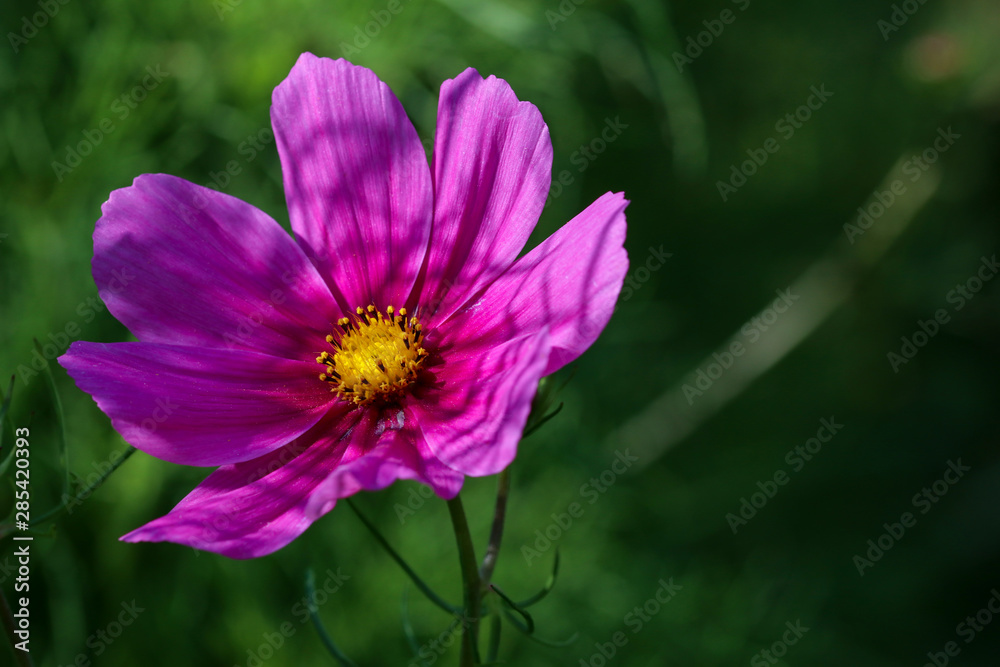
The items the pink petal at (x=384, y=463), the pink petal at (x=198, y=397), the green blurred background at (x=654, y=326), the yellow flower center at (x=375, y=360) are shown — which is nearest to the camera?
A: the pink petal at (x=384, y=463)

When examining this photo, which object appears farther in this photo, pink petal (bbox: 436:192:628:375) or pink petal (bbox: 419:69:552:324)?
pink petal (bbox: 419:69:552:324)

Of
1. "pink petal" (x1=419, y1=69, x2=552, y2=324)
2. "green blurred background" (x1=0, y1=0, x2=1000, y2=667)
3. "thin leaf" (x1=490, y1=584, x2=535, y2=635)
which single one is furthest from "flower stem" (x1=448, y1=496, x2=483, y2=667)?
"green blurred background" (x1=0, y1=0, x2=1000, y2=667)

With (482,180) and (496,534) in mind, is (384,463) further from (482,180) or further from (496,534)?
(482,180)

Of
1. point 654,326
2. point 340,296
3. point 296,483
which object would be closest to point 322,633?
point 296,483

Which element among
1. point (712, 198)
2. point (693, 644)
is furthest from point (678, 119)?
point (693, 644)

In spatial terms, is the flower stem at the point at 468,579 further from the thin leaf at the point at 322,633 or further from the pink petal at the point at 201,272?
the pink petal at the point at 201,272

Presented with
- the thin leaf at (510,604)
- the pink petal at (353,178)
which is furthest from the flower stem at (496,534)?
the pink petal at (353,178)

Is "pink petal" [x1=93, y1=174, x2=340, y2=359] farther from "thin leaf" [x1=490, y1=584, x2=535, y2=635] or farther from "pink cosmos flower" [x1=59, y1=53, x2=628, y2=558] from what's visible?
"thin leaf" [x1=490, y1=584, x2=535, y2=635]
